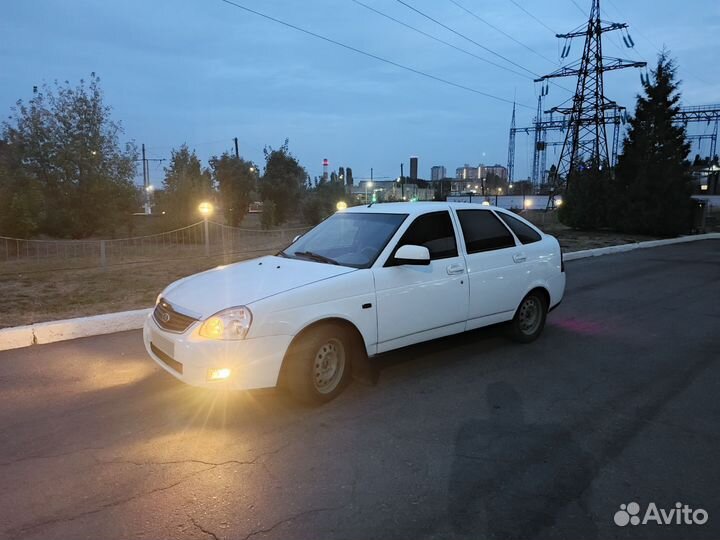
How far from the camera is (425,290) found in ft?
15.7

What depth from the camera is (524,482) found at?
316cm

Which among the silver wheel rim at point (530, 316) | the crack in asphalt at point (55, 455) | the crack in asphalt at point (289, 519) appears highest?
the silver wheel rim at point (530, 316)

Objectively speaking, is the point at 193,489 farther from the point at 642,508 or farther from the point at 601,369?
the point at 601,369

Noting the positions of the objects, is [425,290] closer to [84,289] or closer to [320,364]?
[320,364]

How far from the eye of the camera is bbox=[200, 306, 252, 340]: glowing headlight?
12.4 ft

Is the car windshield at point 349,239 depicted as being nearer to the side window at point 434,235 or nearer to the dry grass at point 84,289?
the side window at point 434,235

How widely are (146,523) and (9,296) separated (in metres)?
7.82

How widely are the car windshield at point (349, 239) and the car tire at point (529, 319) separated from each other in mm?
1949

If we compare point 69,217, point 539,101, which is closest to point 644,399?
point 69,217

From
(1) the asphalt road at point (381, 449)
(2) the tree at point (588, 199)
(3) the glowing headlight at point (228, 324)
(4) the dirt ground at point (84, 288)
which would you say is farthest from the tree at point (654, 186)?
(3) the glowing headlight at point (228, 324)

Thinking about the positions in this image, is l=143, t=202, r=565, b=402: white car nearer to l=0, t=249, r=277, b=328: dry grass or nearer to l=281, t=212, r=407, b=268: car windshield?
l=281, t=212, r=407, b=268: car windshield

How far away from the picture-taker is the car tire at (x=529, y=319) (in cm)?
593

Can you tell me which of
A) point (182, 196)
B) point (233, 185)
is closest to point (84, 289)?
point (182, 196)

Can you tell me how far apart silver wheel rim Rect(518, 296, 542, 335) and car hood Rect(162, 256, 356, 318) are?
8.30 feet
